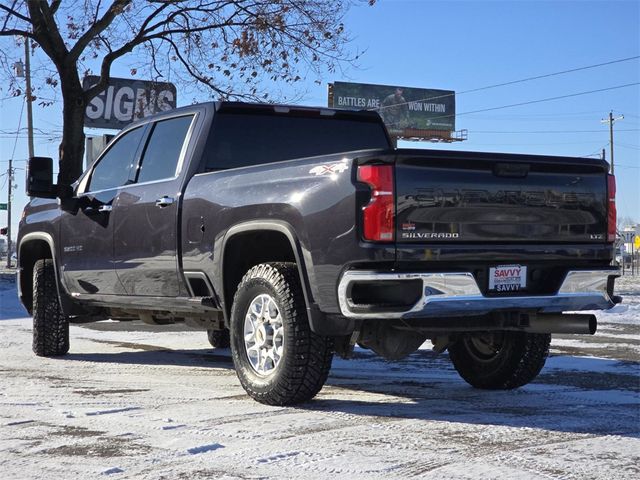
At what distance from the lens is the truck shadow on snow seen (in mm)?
5703

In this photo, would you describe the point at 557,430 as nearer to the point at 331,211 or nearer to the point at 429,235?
the point at 429,235

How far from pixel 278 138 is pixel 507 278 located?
250 centimetres

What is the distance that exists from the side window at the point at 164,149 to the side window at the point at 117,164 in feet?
0.80

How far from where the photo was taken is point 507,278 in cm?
564

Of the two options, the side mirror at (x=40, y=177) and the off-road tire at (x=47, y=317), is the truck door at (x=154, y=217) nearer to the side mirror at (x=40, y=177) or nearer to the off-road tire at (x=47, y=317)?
the side mirror at (x=40, y=177)

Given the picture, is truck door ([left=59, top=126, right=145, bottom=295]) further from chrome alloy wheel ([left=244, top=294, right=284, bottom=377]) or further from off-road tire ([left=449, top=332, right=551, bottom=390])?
off-road tire ([left=449, top=332, right=551, bottom=390])

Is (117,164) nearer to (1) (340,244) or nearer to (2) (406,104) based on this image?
(1) (340,244)

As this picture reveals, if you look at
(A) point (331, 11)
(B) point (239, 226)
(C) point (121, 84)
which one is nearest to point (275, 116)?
(B) point (239, 226)

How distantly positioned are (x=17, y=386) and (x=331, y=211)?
2913mm

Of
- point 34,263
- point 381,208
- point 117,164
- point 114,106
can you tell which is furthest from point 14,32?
point 381,208

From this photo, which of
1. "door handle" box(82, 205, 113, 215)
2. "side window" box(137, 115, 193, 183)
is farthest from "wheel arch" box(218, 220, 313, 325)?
"door handle" box(82, 205, 113, 215)

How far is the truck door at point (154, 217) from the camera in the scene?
6.98m

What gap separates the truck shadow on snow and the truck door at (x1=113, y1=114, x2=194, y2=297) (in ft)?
4.06

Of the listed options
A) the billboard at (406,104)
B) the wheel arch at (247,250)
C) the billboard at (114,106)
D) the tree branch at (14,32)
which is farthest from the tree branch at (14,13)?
the billboard at (406,104)
